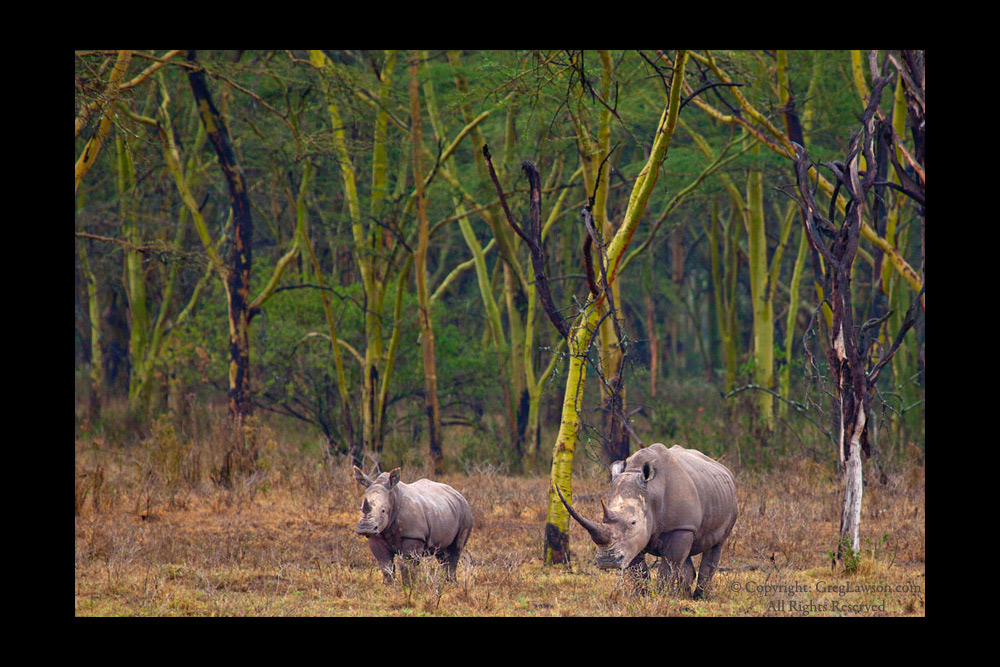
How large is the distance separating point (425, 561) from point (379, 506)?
1.79 ft

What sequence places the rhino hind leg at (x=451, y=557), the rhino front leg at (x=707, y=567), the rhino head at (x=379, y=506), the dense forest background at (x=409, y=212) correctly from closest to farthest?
the rhino head at (x=379, y=506), the rhino front leg at (x=707, y=567), the rhino hind leg at (x=451, y=557), the dense forest background at (x=409, y=212)

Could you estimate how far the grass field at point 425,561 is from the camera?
298 inches

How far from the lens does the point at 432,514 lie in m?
8.23

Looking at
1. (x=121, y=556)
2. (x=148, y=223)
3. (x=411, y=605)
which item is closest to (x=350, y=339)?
(x=148, y=223)

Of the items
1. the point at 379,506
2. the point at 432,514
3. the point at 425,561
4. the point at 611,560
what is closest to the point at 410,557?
the point at 425,561

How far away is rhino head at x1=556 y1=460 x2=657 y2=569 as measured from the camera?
6992mm

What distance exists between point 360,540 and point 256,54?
871 centimetres

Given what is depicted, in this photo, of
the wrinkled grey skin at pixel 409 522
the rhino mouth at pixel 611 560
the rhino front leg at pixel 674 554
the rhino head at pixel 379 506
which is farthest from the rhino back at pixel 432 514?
the rhino front leg at pixel 674 554

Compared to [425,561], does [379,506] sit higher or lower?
higher

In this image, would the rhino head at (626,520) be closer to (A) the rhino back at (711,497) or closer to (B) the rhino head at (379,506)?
(A) the rhino back at (711,497)

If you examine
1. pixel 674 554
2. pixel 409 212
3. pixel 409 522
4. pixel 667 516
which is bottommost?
pixel 674 554

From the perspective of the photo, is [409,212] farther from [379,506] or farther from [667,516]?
[667,516]

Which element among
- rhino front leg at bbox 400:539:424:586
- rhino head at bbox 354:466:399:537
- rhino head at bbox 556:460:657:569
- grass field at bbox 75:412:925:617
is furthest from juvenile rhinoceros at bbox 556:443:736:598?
rhino head at bbox 354:466:399:537

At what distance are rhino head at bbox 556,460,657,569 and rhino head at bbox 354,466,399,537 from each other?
152 centimetres
